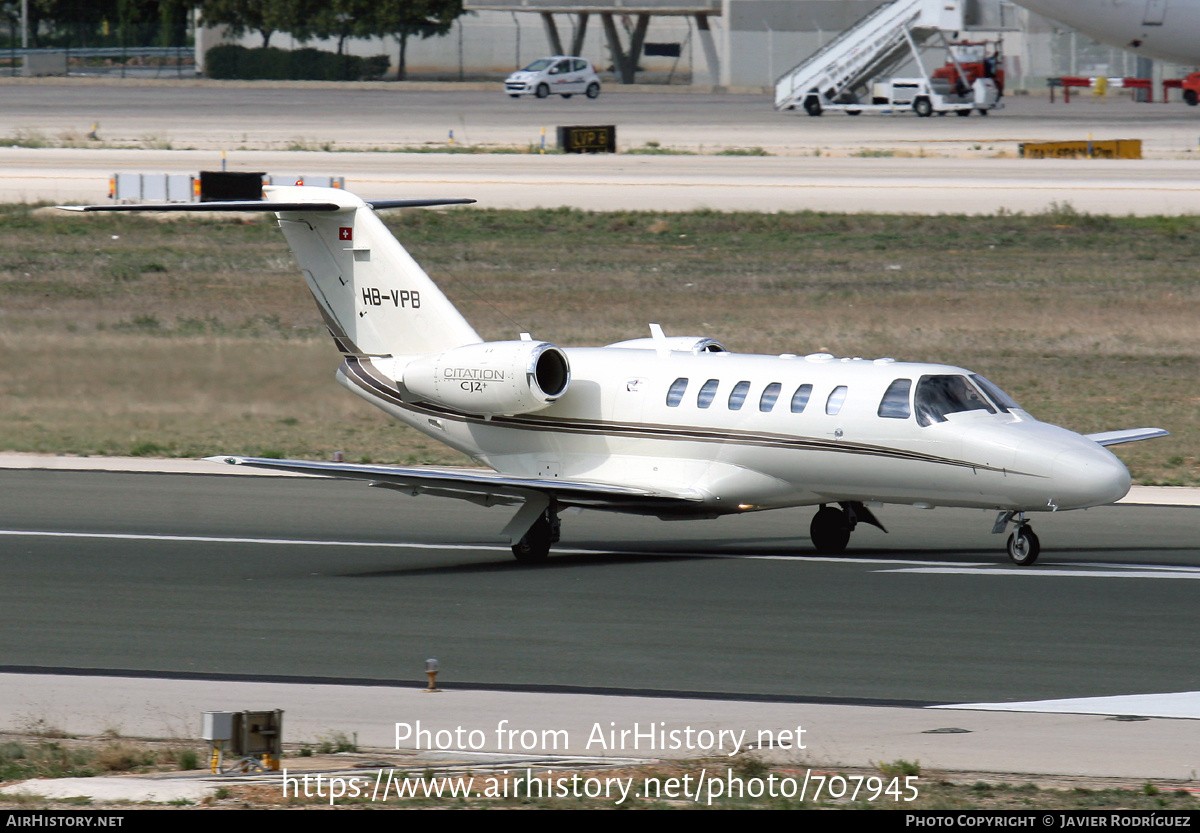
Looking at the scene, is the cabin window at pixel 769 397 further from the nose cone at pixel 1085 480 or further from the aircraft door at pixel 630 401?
the nose cone at pixel 1085 480

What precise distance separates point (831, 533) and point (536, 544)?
3632 millimetres

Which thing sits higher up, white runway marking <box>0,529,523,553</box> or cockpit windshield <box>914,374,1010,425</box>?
cockpit windshield <box>914,374,1010,425</box>

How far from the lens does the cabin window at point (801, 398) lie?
65.4 feet

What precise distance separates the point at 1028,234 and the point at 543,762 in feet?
131

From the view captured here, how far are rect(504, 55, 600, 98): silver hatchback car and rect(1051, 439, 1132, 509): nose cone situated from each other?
3453 inches

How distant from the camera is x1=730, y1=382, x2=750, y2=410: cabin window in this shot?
20.3 metres

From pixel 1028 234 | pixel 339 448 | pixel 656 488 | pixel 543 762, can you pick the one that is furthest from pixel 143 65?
pixel 543 762

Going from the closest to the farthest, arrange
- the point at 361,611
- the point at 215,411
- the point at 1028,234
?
the point at 361,611 < the point at 215,411 < the point at 1028,234

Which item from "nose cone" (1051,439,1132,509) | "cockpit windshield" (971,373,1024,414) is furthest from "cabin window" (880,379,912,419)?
"nose cone" (1051,439,1132,509)

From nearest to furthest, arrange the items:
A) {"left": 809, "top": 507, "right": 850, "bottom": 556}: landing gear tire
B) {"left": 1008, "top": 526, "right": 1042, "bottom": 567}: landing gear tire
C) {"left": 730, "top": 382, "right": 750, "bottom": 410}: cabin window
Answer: {"left": 1008, "top": 526, "right": 1042, "bottom": 567}: landing gear tire < {"left": 730, "top": 382, "right": 750, "bottom": 410}: cabin window < {"left": 809, "top": 507, "right": 850, "bottom": 556}: landing gear tire

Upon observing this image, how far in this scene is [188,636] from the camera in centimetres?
1648

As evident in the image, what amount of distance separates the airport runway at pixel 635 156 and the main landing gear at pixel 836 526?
1327 inches

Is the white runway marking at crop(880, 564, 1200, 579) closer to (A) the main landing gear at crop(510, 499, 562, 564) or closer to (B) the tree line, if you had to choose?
(A) the main landing gear at crop(510, 499, 562, 564)

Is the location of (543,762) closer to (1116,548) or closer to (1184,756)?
(1184,756)
